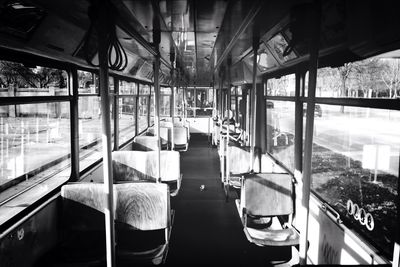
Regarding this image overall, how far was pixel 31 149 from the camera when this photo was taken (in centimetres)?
1378

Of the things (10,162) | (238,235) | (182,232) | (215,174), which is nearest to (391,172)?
(215,174)

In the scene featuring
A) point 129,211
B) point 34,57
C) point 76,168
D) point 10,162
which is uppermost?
point 34,57

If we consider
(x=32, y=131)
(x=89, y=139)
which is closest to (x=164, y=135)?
(x=89, y=139)

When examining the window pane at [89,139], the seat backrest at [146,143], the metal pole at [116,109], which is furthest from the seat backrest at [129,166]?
the seat backrest at [146,143]

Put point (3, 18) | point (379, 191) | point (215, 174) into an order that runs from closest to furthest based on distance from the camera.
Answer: point (3, 18) → point (379, 191) → point (215, 174)

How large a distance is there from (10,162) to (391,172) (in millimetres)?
11129

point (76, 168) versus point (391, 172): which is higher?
point (76, 168)

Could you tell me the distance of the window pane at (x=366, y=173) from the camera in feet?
9.37

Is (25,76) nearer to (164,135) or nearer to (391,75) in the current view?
(391,75)

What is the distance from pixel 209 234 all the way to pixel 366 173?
27.2 ft

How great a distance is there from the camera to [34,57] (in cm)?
292

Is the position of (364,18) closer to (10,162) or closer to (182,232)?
(182,232)

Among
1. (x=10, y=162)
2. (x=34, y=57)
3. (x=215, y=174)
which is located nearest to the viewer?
(x=34, y=57)

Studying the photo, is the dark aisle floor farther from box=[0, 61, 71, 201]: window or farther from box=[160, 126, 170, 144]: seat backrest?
box=[0, 61, 71, 201]: window
